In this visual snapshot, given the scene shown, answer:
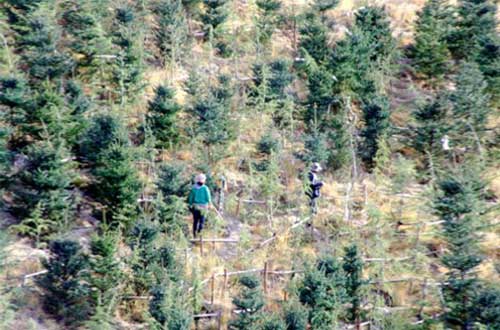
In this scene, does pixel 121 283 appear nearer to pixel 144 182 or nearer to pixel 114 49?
pixel 144 182

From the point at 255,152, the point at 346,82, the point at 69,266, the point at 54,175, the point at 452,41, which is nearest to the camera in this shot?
the point at 69,266

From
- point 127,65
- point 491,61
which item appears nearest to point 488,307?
point 127,65

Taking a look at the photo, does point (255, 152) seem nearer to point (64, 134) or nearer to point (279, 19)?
point (64, 134)

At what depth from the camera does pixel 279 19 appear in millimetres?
20828

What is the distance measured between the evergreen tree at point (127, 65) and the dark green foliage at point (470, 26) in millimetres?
8084

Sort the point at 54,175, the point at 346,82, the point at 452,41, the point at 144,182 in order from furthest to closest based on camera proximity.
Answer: the point at 452,41 < the point at 346,82 < the point at 144,182 < the point at 54,175

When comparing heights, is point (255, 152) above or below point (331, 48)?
below

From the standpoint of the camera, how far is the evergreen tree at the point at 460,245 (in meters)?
11.4

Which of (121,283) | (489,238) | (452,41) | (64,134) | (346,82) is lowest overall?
(121,283)

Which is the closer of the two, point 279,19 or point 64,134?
point 64,134

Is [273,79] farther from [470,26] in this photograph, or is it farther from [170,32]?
[470,26]

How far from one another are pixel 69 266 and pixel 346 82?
28.4 feet

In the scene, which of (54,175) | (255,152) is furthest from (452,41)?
(54,175)

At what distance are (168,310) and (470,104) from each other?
8541mm
